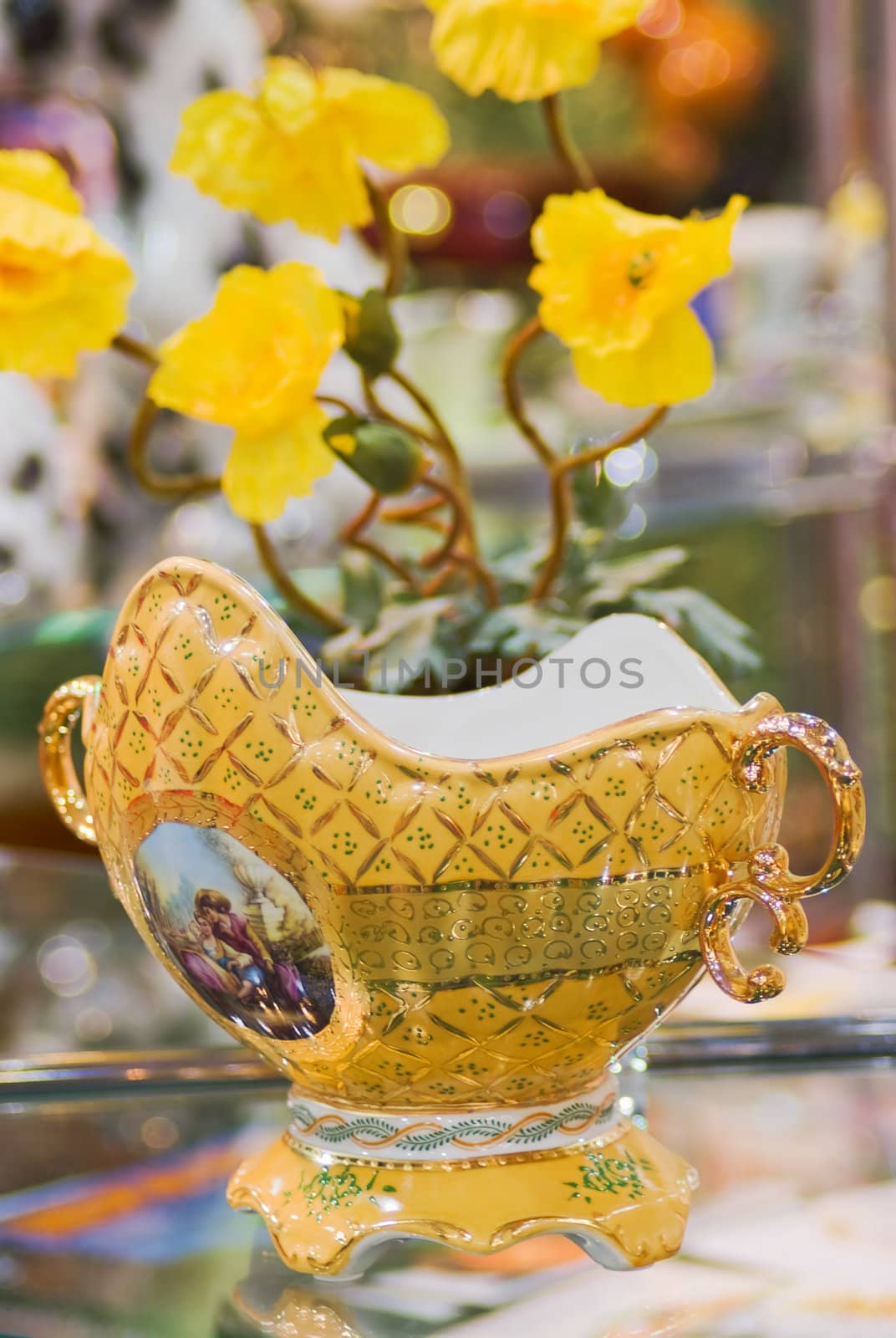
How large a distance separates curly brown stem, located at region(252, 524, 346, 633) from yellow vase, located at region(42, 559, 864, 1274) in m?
0.08

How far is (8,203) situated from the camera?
1.22 feet

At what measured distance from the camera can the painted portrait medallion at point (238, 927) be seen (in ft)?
1.07

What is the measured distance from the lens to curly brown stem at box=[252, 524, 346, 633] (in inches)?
16.8

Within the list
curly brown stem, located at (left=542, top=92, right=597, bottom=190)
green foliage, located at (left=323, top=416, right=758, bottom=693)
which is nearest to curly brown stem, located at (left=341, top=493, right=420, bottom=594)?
green foliage, located at (left=323, top=416, right=758, bottom=693)

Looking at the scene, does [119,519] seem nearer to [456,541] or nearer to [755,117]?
[456,541]

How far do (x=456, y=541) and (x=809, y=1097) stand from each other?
0.20 meters

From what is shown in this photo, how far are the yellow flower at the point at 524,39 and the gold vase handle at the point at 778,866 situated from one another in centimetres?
19

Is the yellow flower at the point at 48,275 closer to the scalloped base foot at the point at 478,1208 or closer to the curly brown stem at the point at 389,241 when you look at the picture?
the curly brown stem at the point at 389,241

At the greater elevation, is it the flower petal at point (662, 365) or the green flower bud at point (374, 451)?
the flower petal at point (662, 365)

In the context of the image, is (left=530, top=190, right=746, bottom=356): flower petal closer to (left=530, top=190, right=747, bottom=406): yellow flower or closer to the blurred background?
(left=530, top=190, right=747, bottom=406): yellow flower

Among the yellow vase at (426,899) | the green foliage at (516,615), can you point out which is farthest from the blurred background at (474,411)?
the yellow vase at (426,899)

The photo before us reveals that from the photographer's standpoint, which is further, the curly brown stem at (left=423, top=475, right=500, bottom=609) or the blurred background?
the blurred background

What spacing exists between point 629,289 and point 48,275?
5.8 inches

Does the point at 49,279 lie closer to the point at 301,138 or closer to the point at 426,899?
the point at 301,138
